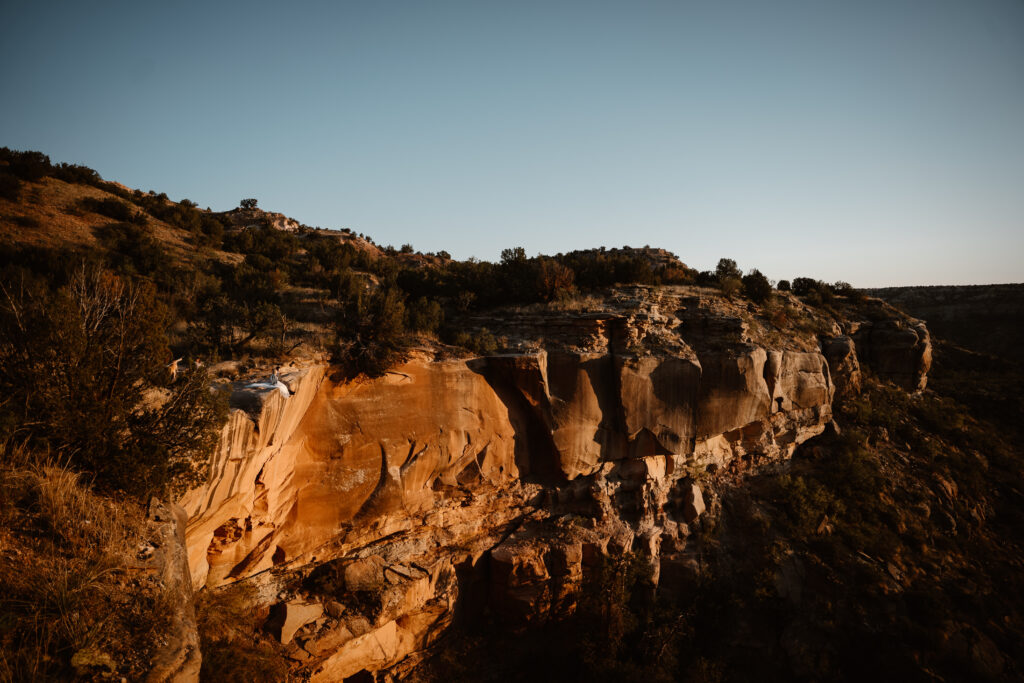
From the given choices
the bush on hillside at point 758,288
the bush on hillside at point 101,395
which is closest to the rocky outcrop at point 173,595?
the bush on hillside at point 101,395

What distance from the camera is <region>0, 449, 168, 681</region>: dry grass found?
3115mm

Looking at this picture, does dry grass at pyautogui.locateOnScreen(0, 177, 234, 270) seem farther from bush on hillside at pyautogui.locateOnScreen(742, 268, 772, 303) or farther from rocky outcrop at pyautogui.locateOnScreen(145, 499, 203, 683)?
bush on hillside at pyautogui.locateOnScreen(742, 268, 772, 303)

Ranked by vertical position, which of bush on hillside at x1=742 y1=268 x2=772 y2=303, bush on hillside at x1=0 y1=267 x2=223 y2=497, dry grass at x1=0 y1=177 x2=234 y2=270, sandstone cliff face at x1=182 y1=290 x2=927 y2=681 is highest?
dry grass at x1=0 y1=177 x2=234 y2=270

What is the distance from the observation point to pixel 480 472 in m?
9.82

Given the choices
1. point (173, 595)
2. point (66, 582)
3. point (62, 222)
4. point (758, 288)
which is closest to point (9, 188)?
point (62, 222)

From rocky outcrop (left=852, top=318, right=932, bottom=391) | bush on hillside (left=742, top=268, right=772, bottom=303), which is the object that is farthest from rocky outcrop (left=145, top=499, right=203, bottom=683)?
rocky outcrop (left=852, top=318, right=932, bottom=391)

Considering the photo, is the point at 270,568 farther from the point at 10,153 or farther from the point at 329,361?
the point at 10,153

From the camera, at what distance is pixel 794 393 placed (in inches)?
525

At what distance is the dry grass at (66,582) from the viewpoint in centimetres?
312

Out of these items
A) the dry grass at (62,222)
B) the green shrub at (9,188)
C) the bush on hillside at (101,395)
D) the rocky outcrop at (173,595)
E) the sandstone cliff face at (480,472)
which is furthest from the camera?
the green shrub at (9,188)

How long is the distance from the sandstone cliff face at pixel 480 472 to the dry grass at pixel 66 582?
1.73 meters

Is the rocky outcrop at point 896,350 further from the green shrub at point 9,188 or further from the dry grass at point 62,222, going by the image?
the green shrub at point 9,188

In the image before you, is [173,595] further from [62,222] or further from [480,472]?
[62,222]

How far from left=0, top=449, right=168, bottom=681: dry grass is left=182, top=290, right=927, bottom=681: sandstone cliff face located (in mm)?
1727
